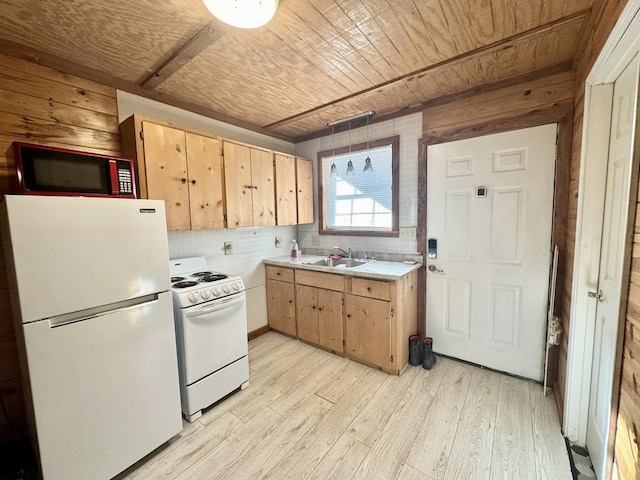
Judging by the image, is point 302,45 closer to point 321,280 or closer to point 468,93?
point 468,93

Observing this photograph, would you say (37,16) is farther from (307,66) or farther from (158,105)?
(307,66)

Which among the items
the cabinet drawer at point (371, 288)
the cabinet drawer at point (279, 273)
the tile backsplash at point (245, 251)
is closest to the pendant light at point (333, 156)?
the tile backsplash at point (245, 251)

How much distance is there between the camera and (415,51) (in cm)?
170

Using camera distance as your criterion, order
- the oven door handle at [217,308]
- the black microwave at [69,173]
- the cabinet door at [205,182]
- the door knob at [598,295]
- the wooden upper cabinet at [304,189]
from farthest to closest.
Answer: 1. the wooden upper cabinet at [304,189]
2. the cabinet door at [205,182]
3. the oven door handle at [217,308]
4. the door knob at [598,295]
5. the black microwave at [69,173]

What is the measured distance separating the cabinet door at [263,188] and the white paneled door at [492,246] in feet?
5.28

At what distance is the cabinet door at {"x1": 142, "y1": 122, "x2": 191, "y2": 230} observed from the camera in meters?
1.93

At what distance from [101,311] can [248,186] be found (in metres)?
1.59

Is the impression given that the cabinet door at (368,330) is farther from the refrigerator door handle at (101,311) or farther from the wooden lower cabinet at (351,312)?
the refrigerator door handle at (101,311)

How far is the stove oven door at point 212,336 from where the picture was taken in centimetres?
182

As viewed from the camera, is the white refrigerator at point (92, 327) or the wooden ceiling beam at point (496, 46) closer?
the white refrigerator at point (92, 327)

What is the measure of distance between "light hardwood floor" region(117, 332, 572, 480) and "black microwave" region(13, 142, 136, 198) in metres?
1.63

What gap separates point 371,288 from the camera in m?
2.35

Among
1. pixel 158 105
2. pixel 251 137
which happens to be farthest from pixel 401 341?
pixel 158 105

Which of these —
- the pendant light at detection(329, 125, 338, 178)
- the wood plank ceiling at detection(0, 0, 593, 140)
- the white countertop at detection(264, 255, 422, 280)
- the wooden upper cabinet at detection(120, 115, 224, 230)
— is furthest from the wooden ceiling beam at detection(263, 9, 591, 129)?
the white countertop at detection(264, 255, 422, 280)
